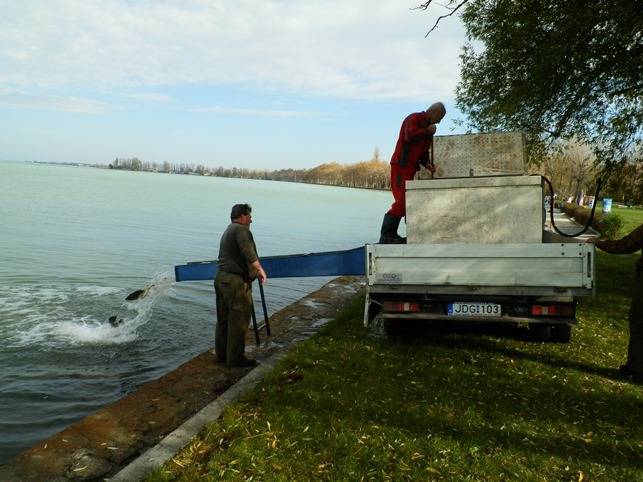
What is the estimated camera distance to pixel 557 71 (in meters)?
10.8

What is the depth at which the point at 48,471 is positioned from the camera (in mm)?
4168

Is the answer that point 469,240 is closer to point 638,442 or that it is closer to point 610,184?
point 638,442

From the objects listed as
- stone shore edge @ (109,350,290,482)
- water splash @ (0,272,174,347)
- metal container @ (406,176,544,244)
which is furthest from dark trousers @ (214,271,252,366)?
metal container @ (406,176,544,244)

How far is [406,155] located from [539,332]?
10.5 ft

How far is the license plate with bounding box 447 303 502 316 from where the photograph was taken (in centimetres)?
582

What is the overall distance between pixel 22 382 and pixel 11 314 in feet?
12.1

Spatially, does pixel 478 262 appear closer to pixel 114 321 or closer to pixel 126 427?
pixel 126 427

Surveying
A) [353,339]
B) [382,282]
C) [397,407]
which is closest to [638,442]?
[397,407]

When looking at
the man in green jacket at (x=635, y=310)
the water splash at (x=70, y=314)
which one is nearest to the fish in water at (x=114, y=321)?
the water splash at (x=70, y=314)

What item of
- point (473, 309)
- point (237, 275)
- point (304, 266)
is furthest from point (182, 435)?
point (304, 266)

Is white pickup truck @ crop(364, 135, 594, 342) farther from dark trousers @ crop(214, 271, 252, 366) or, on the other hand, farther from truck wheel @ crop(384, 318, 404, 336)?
dark trousers @ crop(214, 271, 252, 366)

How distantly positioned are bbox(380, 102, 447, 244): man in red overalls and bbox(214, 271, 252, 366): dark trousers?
212cm

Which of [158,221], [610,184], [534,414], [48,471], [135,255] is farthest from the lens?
[158,221]

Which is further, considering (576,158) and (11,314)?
(576,158)
